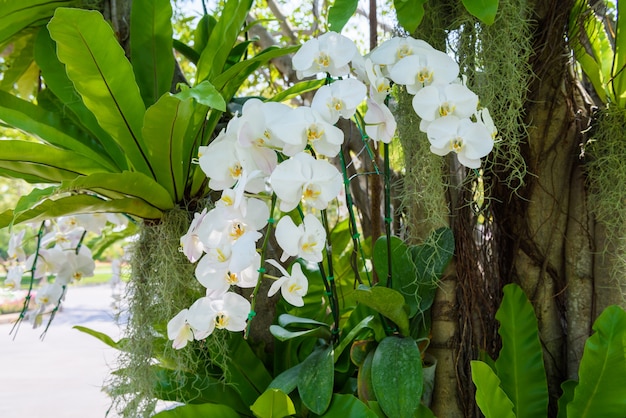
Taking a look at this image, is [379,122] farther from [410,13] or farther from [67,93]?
[67,93]

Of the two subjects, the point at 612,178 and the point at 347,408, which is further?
the point at 612,178

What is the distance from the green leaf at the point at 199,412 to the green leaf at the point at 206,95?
51 centimetres

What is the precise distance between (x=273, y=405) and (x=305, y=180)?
0.38 m

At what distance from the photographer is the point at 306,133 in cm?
75

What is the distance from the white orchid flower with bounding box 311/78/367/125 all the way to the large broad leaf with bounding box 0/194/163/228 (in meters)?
0.40

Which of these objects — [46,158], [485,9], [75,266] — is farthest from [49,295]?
[485,9]

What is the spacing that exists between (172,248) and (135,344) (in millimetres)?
195

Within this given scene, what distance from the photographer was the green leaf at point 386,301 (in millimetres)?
916

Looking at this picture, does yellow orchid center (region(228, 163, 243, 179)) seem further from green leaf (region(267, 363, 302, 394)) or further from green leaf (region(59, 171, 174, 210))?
green leaf (region(267, 363, 302, 394))

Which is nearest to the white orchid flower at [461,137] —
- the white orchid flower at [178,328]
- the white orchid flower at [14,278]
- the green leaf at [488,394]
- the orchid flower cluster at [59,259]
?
the green leaf at [488,394]

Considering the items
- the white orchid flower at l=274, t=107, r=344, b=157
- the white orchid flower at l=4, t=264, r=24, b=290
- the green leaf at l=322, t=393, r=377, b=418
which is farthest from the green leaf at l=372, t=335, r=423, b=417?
the white orchid flower at l=4, t=264, r=24, b=290

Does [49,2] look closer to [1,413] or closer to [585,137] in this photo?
[585,137]

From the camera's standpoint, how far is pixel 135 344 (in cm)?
109

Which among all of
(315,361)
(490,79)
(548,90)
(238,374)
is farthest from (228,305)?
(548,90)
